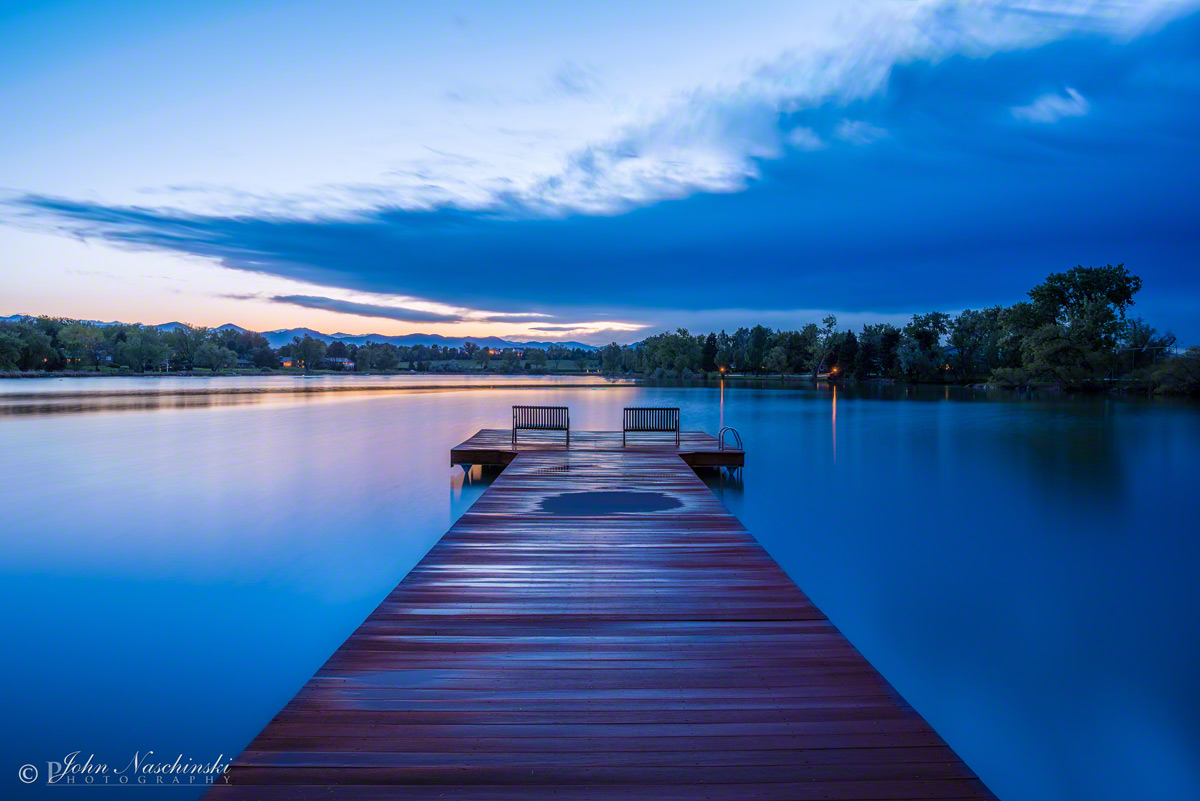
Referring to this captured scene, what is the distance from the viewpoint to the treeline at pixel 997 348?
145 feet

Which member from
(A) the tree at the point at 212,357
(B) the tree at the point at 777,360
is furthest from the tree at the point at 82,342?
(B) the tree at the point at 777,360

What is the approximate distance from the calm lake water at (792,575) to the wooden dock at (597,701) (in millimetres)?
1760

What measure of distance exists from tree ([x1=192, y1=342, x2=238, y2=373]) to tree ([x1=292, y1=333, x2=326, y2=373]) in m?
19.3

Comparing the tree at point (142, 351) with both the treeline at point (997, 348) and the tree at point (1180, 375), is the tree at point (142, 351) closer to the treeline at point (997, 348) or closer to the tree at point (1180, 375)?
the treeline at point (997, 348)

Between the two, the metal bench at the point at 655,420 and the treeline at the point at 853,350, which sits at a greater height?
the treeline at the point at 853,350

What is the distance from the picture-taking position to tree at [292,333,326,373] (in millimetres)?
125294

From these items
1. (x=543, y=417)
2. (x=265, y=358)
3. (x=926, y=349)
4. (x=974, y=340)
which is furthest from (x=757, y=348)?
(x=265, y=358)

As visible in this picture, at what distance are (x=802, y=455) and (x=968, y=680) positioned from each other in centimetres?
1248

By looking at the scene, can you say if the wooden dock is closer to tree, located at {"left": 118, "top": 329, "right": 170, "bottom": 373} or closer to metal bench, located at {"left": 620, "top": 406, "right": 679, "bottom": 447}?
metal bench, located at {"left": 620, "top": 406, "right": 679, "bottom": 447}

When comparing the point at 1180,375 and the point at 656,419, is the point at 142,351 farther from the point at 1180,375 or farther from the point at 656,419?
the point at 1180,375

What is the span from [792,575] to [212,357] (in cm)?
11864

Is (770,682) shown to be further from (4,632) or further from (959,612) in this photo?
(4,632)

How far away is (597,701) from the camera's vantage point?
2785 mm

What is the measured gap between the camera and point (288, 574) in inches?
298
